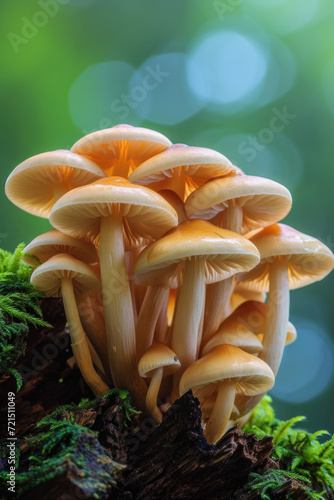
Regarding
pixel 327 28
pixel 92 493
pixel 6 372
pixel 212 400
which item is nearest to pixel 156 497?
pixel 92 493

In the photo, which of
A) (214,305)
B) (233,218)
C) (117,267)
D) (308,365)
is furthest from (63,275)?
(308,365)

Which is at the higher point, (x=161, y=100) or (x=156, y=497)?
(x=161, y=100)

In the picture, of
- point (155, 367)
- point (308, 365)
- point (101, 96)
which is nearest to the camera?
point (155, 367)

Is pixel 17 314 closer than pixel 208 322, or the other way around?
pixel 17 314

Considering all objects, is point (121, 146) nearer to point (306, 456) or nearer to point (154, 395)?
point (154, 395)

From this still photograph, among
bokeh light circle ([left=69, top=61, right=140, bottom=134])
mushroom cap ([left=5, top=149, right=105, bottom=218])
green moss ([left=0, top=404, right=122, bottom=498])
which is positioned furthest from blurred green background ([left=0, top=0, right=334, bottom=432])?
green moss ([left=0, top=404, right=122, bottom=498])

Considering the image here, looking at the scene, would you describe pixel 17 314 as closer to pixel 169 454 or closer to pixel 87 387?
pixel 87 387

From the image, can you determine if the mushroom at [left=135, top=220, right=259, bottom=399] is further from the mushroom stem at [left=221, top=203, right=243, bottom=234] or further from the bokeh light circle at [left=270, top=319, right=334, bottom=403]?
the bokeh light circle at [left=270, top=319, right=334, bottom=403]
